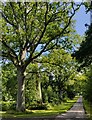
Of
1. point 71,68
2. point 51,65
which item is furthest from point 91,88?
point 51,65

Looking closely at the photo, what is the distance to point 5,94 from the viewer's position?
34.7 meters

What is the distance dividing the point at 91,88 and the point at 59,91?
76.0 feet

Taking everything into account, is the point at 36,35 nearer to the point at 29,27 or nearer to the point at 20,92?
the point at 29,27

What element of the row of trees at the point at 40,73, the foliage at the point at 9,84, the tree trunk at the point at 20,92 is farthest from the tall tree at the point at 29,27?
the foliage at the point at 9,84

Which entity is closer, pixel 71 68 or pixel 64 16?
pixel 64 16

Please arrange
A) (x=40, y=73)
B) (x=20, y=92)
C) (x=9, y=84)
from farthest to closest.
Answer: (x=9, y=84), (x=40, y=73), (x=20, y=92)

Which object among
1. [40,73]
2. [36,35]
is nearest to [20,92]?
[36,35]

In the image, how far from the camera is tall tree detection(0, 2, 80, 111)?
74.9 ft

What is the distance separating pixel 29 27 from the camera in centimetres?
2364

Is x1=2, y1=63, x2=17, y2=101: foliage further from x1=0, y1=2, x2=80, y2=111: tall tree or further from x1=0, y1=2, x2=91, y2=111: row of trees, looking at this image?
x1=0, y1=2, x2=80, y2=111: tall tree

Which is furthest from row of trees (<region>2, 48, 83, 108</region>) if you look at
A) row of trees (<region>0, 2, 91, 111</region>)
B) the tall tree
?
the tall tree

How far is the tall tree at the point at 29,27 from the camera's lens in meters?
22.8

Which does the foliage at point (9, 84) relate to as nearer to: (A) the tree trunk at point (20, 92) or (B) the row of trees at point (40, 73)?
(B) the row of trees at point (40, 73)

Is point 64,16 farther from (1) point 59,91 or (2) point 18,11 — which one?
(1) point 59,91
